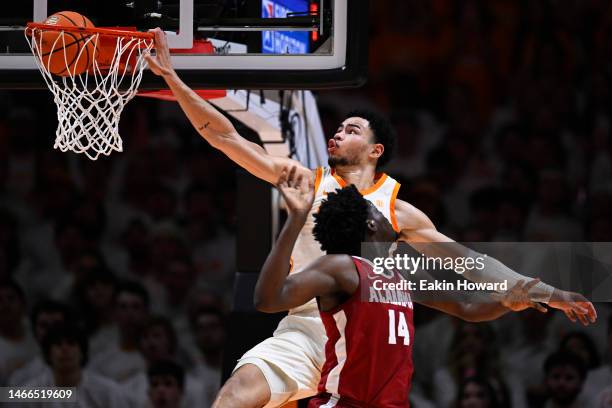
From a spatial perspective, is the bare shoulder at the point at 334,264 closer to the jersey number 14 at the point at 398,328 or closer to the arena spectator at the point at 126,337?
the jersey number 14 at the point at 398,328

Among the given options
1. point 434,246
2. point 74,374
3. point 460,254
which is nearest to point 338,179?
point 434,246

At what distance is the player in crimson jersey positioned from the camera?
3.46 metres

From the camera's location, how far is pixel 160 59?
4.25m

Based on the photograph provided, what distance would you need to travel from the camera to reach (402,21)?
9.01m

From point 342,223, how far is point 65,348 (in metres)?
4.69

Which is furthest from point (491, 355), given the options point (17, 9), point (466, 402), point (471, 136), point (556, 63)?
point (17, 9)

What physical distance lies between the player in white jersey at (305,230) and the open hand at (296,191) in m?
0.61

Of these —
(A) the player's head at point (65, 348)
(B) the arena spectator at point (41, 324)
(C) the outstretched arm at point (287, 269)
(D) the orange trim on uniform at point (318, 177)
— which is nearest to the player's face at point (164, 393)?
(A) the player's head at point (65, 348)

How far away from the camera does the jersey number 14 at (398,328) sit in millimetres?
3611

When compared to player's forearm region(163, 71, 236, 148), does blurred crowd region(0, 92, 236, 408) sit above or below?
below

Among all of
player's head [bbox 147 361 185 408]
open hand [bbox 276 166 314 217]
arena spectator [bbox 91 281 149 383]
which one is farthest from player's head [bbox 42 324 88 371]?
open hand [bbox 276 166 314 217]

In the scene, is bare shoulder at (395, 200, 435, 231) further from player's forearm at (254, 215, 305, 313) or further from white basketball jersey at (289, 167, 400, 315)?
player's forearm at (254, 215, 305, 313)

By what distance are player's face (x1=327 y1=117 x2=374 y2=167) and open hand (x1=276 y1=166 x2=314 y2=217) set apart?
4.33 feet

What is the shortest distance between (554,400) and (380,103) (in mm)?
3178
